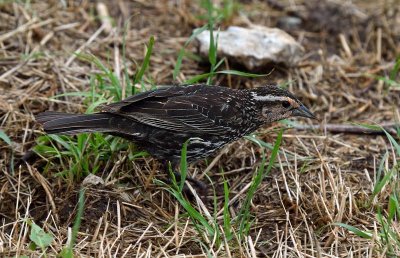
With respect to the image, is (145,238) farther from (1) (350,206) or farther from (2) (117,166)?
(1) (350,206)

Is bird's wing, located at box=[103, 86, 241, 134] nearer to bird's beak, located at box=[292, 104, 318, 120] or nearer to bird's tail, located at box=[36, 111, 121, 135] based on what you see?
bird's tail, located at box=[36, 111, 121, 135]

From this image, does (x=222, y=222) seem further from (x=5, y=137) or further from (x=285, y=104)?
(x=5, y=137)

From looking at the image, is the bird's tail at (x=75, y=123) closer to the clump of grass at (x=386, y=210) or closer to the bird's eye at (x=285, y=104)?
the bird's eye at (x=285, y=104)

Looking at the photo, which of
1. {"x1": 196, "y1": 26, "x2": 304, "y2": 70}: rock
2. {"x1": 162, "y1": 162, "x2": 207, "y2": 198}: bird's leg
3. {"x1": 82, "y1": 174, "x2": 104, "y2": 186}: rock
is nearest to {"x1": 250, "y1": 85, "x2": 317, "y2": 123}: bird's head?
{"x1": 162, "y1": 162, "x2": 207, "y2": 198}: bird's leg

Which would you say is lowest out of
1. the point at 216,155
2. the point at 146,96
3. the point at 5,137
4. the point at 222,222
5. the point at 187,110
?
the point at 222,222

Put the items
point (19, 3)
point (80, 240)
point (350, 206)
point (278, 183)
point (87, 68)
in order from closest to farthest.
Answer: point (80, 240) → point (350, 206) → point (278, 183) → point (87, 68) → point (19, 3)

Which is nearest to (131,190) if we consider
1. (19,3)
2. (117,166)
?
(117,166)

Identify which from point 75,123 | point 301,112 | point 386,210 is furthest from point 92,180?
point 386,210
